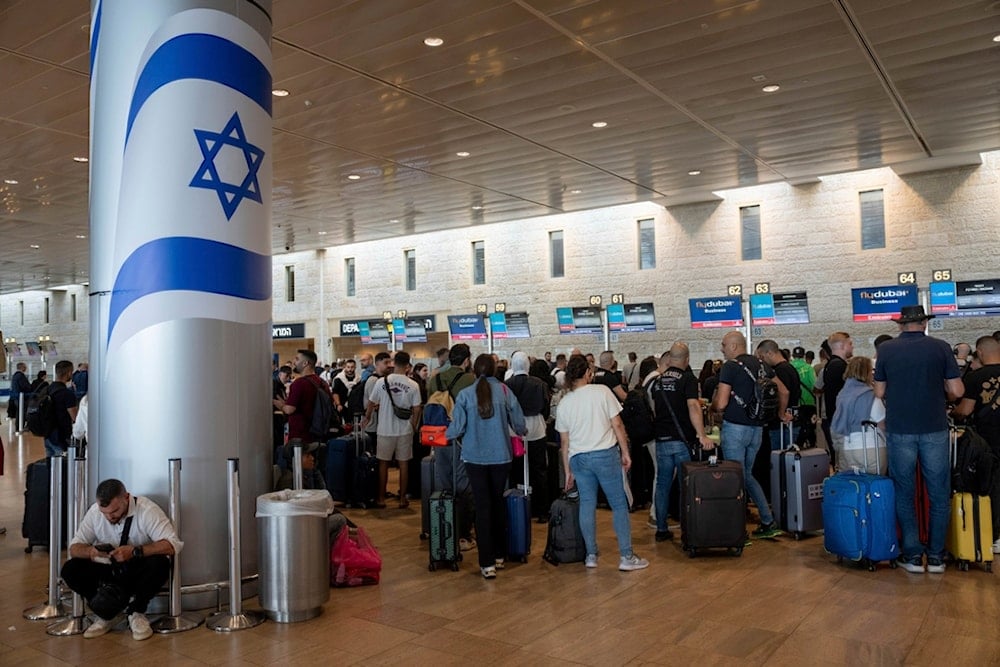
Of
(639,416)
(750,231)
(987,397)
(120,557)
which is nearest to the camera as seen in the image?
(120,557)

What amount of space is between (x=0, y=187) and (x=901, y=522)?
15.2 meters

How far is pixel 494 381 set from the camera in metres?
6.21

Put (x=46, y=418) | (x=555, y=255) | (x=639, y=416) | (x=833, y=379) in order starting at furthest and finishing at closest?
(x=555, y=255) → (x=833, y=379) → (x=46, y=418) → (x=639, y=416)

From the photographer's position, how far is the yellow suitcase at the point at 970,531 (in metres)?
5.72

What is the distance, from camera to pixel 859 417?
20.6 ft

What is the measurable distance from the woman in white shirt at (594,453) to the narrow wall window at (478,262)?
46.9 feet

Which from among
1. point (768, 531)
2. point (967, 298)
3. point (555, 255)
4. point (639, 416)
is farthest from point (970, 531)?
point (555, 255)

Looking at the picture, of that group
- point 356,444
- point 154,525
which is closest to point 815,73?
point 356,444

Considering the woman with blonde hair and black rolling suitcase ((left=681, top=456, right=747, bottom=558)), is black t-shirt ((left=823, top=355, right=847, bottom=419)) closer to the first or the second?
the woman with blonde hair

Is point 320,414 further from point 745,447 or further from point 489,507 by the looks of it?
point 745,447

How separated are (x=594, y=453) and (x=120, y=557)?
3.19 meters

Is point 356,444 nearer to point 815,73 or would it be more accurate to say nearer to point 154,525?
point 154,525

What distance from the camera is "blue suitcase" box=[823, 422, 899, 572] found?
227 inches

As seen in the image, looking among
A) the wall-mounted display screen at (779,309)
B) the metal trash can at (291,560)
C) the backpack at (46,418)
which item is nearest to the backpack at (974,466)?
the metal trash can at (291,560)
